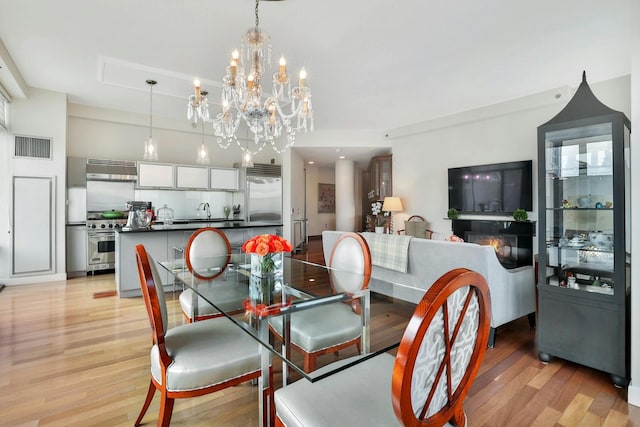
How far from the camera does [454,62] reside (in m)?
3.62

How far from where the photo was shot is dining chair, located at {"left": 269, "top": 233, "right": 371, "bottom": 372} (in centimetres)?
161

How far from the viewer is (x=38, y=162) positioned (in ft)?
15.3

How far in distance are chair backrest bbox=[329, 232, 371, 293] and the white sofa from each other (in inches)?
5.7

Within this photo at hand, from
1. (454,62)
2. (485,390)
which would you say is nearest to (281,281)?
(485,390)

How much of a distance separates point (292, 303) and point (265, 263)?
1.44 feet

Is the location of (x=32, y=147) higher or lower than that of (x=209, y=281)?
higher

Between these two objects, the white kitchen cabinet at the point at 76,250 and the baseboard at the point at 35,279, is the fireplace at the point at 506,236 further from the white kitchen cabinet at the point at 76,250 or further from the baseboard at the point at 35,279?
the baseboard at the point at 35,279

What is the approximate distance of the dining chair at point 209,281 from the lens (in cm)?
177

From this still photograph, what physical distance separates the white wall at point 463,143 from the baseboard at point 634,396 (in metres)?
3.28

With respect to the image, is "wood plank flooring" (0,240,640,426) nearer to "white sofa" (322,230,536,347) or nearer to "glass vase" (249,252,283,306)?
"white sofa" (322,230,536,347)

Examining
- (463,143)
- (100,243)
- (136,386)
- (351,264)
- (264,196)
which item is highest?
(463,143)

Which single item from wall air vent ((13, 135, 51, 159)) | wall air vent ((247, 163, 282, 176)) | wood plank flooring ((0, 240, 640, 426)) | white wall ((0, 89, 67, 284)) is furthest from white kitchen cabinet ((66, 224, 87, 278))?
wall air vent ((247, 163, 282, 176))

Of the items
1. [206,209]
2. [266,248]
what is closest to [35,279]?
[206,209]

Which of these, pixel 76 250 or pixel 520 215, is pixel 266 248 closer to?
pixel 520 215
